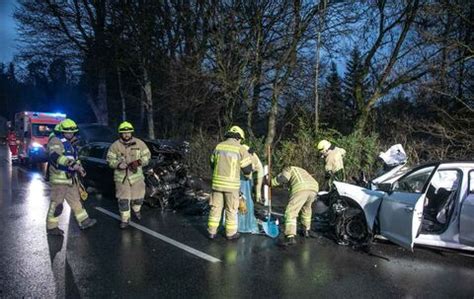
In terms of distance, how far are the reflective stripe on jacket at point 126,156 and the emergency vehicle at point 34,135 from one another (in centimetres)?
1315

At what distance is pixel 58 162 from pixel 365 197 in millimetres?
4846

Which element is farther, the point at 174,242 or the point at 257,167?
the point at 257,167

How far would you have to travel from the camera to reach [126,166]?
7918 mm

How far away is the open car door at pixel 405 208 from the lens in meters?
5.77

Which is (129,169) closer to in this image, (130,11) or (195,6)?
(195,6)

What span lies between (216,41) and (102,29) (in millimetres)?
9924

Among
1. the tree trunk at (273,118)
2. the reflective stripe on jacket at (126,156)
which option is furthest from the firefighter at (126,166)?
the tree trunk at (273,118)

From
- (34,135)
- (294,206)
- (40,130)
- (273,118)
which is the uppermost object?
(273,118)

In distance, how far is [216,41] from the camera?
54.7 feet

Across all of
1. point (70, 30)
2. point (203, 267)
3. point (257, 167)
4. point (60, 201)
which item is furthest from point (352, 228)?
point (70, 30)

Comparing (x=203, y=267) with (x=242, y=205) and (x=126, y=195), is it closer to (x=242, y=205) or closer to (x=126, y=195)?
(x=242, y=205)

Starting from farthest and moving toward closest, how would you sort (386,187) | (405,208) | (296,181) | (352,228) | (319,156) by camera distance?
1. (319,156)
2. (296,181)
3. (352,228)
4. (386,187)
5. (405,208)

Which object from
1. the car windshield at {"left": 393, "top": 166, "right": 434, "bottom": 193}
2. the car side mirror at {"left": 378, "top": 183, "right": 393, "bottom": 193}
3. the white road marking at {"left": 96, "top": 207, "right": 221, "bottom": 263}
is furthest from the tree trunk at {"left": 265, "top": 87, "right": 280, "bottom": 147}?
the car side mirror at {"left": 378, "top": 183, "right": 393, "bottom": 193}

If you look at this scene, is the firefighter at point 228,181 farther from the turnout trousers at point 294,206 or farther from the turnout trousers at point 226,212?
the turnout trousers at point 294,206
